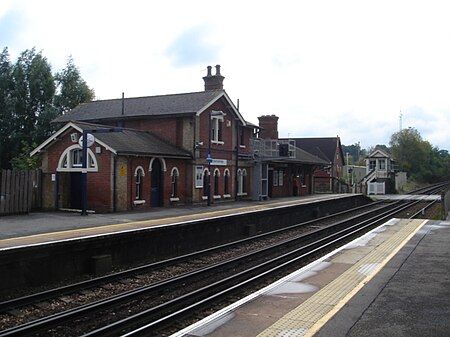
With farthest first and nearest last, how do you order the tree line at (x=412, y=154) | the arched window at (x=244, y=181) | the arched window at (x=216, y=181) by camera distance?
the tree line at (x=412, y=154) → the arched window at (x=244, y=181) → the arched window at (x=216, y=181)

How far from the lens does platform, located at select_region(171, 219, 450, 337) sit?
21.1 feet

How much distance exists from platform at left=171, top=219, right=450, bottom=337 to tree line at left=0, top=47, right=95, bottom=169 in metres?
32.7

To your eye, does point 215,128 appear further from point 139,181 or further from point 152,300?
point 152,300

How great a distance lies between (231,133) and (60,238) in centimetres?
1786

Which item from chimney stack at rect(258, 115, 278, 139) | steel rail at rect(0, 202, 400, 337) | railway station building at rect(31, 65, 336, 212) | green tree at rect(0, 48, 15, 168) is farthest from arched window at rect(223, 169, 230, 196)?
green tree at rect(0, 48, 15, 168)

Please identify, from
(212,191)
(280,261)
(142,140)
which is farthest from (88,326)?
(212,191)

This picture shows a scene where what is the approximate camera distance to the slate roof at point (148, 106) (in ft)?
85.1

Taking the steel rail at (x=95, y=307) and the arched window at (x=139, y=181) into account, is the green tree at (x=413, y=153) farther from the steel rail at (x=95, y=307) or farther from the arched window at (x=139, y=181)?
the steel rail at (x=95, y=307)

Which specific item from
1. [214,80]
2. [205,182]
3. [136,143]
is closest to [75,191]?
[136,143]

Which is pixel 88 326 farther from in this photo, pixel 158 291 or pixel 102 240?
pixel 102 240

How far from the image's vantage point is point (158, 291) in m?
10.1

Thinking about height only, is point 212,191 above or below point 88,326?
above

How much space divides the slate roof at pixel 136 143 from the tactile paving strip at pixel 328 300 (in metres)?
11.7

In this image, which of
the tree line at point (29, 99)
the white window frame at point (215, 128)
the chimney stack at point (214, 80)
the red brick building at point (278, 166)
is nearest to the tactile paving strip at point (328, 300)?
the white window frame at point (215, 128)
